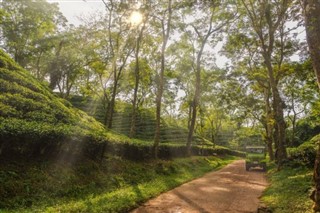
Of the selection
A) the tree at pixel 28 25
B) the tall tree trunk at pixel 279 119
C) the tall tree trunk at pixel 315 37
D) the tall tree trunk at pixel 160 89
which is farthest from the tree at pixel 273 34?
the tree at pixel 28 25

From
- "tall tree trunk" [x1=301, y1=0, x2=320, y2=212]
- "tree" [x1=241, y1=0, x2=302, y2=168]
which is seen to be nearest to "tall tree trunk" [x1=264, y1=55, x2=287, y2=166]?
"tree" [x1=241, y1=0, x2=302, y2=168]

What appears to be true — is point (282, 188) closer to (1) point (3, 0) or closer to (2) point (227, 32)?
(2) point (227, 32)

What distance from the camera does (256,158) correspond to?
24.1 m

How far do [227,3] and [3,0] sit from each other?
2683 cm

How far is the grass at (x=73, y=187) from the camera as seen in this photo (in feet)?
27.6

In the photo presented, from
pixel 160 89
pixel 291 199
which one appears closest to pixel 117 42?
pixel 160 89

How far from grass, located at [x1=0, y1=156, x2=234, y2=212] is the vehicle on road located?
11.8 meters

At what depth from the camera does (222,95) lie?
96.8ft

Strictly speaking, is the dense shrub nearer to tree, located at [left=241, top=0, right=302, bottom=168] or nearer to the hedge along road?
the hedge along road

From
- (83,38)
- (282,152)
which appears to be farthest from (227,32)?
(83,38)

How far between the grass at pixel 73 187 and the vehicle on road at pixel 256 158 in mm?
11766

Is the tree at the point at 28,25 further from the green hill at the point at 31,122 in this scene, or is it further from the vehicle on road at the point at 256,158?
the vehicle on road at the point at 256,158

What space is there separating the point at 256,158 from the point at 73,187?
18352mm

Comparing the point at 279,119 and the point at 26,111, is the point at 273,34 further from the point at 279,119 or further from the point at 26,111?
the point at 26,111
